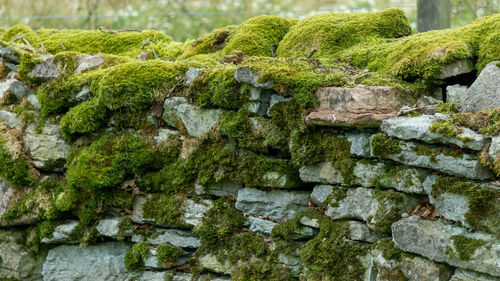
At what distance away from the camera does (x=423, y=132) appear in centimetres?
415

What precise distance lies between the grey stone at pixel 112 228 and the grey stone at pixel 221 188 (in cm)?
101

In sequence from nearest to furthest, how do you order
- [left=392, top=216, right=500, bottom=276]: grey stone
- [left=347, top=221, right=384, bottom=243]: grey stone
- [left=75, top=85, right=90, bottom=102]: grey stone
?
[left=392, top=216, right=500, bottom=276]: grey stone, [left=347, top=221, right=384, bottom=243]: grey stone, [left=75, top=85, right=90, bottom=102]: grey stone

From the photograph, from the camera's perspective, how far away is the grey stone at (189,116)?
582 centimetres

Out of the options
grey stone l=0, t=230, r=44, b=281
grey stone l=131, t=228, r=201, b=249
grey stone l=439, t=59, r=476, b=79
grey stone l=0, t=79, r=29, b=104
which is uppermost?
grey stone l=439, t=59, r=476, b=79

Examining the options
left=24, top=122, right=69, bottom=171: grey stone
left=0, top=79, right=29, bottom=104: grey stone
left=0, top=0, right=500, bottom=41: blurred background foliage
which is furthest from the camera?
left=0, top=0, right=500, bottom=41: blurred background foliage

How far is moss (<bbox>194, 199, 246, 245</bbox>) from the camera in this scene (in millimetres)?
5535

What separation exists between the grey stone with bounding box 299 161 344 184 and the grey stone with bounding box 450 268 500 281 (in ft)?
4.21

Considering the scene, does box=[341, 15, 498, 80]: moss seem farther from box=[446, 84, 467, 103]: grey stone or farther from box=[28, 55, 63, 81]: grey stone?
box=[28, 55, 63, 81]: grey stone

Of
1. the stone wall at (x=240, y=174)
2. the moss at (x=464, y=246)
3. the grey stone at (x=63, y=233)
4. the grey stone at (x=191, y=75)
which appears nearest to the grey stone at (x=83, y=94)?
the stone wall at (x=240, y=174)

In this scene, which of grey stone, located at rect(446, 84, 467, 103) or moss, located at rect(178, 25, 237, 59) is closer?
grey stone, located at rect(446, 84, 467, 103)

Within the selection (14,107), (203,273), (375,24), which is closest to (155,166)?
(203,273)

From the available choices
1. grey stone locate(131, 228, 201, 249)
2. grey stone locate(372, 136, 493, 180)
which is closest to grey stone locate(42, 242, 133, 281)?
grey stone locate(131, 228, 201, 249)

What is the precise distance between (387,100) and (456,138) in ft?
3.37

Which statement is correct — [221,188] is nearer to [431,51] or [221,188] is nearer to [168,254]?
[168,254]
